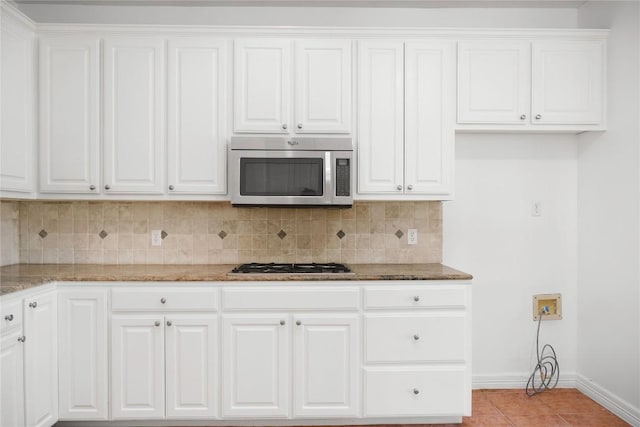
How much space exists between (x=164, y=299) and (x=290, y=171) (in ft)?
3.34

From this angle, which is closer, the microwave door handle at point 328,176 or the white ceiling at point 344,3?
the microwave door handle at point 328,176

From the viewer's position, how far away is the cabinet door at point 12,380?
210 cm

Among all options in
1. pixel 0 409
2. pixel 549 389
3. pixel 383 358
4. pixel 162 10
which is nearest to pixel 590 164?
pixel 549 389

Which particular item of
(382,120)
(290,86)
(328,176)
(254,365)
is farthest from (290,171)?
(254,365)

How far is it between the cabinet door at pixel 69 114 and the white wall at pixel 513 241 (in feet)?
7.75

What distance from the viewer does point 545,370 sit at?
3223 millimetres

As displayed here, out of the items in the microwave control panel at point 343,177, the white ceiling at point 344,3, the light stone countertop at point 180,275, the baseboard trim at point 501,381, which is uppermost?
the white ceiling at point 344,3

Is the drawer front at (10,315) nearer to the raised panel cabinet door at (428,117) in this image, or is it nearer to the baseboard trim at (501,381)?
the raised panel cabinet door at (428,117)

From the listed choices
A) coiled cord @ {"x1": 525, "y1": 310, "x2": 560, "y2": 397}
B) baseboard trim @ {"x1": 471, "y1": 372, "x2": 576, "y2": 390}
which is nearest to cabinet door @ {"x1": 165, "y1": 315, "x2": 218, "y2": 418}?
baseboard trim @ {"x1": 471, "y1": 372, "x2": 576, "y2": 390}

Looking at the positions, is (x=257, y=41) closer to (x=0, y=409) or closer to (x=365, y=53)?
(x=365, y=53)

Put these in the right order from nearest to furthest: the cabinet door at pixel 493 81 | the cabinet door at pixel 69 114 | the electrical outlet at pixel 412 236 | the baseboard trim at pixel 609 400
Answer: the baseboard trim at pixel 609 400 → the cabinet door at pixel 69 114 → the cabinet door at pixel 493 81 → the electrical outlet at pixel 412 236

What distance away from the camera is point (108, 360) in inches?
99.3

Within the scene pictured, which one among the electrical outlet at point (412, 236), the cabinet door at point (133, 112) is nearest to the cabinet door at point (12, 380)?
the cabinet door at point (133, 112)

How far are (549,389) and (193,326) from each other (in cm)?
247
